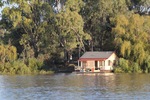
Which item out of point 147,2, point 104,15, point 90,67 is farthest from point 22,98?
point 147,2

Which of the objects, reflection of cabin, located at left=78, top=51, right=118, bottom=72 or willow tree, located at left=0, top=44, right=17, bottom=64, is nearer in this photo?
reflection of cabin, located at left=78, top=51, right=118, bottom=72

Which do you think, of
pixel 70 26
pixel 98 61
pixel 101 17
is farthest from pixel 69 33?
pixel 101 17

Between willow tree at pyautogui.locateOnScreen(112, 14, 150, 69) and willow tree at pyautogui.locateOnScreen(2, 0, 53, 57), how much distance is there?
31.5 ft

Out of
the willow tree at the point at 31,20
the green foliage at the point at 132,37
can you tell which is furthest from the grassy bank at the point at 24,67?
the green foliage at the point at 132,37

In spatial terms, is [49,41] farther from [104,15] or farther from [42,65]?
[104,15]

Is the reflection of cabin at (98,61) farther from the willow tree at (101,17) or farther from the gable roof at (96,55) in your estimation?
the willow tree at (101,17)

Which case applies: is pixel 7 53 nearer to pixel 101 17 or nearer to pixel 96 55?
pixel 96 55

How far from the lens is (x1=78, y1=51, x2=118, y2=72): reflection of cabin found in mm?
59250

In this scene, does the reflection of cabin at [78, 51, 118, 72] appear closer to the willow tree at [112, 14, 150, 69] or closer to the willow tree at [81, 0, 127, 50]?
the willow tree at [112, 14, 150, 69]

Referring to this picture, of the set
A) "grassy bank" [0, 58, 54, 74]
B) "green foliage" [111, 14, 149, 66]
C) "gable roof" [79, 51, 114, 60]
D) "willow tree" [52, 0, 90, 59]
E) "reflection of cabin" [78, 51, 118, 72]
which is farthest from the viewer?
"gable roof" [79, 51, 114, 60]

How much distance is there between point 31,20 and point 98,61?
1087 cm

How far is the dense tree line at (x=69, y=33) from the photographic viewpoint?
2280 inches

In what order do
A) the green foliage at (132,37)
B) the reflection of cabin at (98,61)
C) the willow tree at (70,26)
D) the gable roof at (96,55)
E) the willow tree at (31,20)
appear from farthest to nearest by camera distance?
the willow tree at (31,20), the gable roof at (96,55), the willow tree at (70,26), the reflection of cabin at (98,61), the green foliage at (132,37)

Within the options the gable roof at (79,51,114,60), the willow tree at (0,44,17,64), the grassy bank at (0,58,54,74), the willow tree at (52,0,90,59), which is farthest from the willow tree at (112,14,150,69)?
the willow tree at (0,44,17,64)
